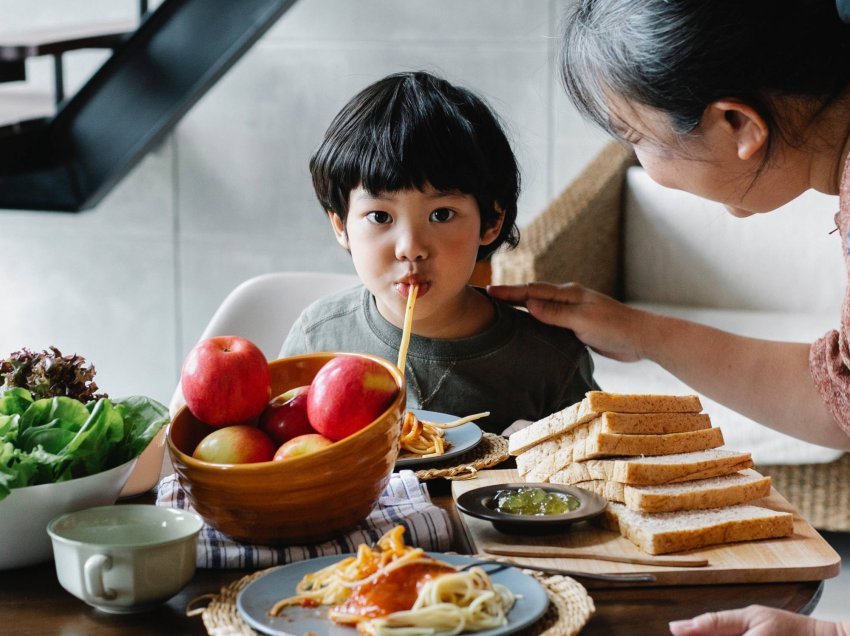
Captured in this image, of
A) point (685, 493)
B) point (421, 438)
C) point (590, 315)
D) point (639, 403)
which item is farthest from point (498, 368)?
point (685, 493)

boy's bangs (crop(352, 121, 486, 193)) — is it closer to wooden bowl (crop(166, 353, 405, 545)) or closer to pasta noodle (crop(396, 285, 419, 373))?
pasta noodle (crop(396, 285, 419, 373))

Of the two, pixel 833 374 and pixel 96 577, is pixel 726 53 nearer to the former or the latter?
pixel 833 374

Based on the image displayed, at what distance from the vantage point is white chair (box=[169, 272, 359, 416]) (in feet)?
6.57

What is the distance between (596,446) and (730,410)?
131 cm

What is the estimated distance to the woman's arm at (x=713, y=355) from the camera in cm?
144

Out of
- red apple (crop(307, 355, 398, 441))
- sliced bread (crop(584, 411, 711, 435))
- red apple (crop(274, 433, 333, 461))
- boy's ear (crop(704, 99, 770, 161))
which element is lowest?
sliced bread (crop(584, 411, 711, 435))

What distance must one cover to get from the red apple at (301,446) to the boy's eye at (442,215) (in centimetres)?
58

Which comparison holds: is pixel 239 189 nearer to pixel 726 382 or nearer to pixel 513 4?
pixel 513 4

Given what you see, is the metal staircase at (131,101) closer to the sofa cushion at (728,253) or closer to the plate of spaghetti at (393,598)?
the sofa cushion at (728,253)

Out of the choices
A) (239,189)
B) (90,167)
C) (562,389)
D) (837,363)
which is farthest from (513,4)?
(837,363)

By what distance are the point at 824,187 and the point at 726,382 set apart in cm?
35

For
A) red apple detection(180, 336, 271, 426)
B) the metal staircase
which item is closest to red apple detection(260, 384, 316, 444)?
red apple detection(180, 336, 271, 426)

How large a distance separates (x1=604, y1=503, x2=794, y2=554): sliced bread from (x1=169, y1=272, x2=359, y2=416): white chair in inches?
40.0

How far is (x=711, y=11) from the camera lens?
3.56 ft
